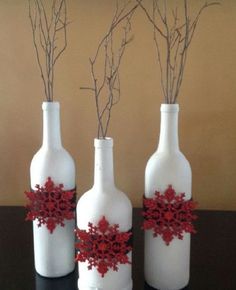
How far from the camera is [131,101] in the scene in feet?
2.95

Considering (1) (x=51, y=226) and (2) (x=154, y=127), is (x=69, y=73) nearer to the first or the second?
(2) (x=154, y=127)

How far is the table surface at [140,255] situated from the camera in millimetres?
625

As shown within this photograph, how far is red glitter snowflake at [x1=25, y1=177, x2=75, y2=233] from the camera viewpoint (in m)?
0.60

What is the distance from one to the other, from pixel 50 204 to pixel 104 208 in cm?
12

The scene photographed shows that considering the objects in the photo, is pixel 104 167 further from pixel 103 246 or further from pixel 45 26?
pixel 45 26

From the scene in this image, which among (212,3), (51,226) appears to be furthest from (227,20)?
(51,226)

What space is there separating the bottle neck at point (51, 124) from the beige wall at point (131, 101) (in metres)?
0.31

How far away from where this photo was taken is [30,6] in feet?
2.89

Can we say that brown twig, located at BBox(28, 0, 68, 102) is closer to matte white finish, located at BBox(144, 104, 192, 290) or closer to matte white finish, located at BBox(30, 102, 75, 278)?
matte white finish, located at BBox(30, 102, 75, 278)

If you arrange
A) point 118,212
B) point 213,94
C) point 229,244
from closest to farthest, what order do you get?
point 118,212 < point 229,244 < point 213,94

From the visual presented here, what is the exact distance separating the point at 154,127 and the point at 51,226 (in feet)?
1.41

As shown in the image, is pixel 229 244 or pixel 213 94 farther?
pixel 213 94

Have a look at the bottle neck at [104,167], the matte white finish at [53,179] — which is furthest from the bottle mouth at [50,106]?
the bottle neck at [104,167]

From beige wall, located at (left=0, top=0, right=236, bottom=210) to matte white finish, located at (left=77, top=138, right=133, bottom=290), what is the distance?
381 millimetres
